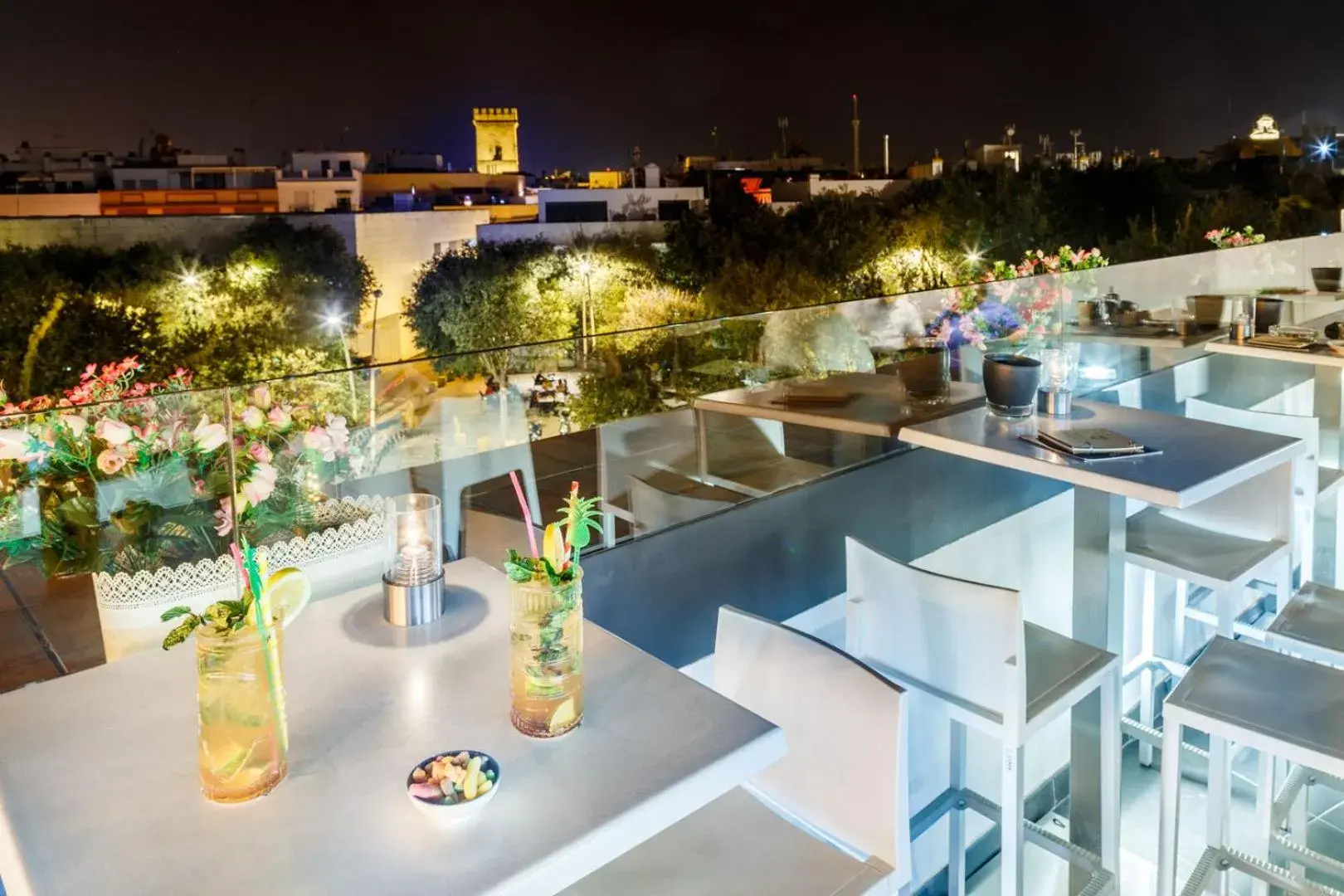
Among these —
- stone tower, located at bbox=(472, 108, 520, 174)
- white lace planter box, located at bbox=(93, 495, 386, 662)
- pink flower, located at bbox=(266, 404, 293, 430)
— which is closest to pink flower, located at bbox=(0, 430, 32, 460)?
white lace planter box, located at bbox=(93, 495, 386, 662)

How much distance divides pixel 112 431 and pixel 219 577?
282mm

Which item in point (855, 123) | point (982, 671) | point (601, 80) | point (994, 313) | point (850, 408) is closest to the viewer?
point (982, 671)

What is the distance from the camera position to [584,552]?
1.87 m

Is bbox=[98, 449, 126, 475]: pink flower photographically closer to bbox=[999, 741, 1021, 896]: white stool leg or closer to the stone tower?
bbox=[999, 741, 1021, 896]: white stool leg

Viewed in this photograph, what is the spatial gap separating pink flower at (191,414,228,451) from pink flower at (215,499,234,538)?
0.31 ft

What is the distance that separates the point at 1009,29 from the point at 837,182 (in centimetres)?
1034

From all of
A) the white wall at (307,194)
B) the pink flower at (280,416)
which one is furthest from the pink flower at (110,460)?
the white wall at (307,194)

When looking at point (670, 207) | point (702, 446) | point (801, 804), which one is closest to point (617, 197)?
point (670, 207)

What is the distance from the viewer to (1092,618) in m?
2.24

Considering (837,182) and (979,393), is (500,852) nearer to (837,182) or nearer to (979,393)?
(979,393)

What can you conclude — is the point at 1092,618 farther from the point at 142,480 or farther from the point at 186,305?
the point at 186,305

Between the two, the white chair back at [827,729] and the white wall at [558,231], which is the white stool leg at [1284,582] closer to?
the white chair back at [827,729]

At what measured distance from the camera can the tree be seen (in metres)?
31.5

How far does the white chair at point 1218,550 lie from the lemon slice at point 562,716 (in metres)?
1.58
